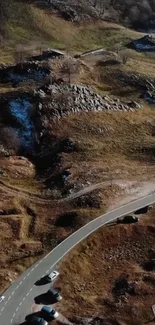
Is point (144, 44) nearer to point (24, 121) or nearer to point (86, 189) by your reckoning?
point (24, 121)

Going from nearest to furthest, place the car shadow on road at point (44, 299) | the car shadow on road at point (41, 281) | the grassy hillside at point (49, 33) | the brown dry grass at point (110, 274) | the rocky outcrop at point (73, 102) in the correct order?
the brown dry grass at point (110, 274)
the car shadow on road at point (44, 299)
the car shadow on road at point (41, 281)
the rocky outcrop at point (73, 102)
the grassy hillside at point (49, 33)

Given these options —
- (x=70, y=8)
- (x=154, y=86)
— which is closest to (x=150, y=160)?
(x=154, y=86)

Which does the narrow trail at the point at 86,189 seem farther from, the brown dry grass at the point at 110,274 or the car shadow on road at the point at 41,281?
the car shadow on road at the point at 41,281

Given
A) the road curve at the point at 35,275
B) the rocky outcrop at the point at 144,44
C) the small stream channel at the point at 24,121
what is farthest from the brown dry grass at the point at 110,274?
the rocky outcrop at the point at 144,44

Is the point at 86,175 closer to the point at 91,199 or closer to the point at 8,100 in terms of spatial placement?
the point at 91,199

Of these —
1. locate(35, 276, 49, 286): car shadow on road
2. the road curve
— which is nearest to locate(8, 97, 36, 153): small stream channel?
the road curve

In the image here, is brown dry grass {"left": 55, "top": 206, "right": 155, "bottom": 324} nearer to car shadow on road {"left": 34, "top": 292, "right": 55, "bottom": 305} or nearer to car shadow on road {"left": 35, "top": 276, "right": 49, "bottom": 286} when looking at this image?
car shadow on road {"left": 34, "top": 292, "right": 55, "bottom": 305}

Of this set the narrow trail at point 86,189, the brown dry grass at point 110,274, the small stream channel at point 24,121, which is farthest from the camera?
the small stream channel at point 24,121
